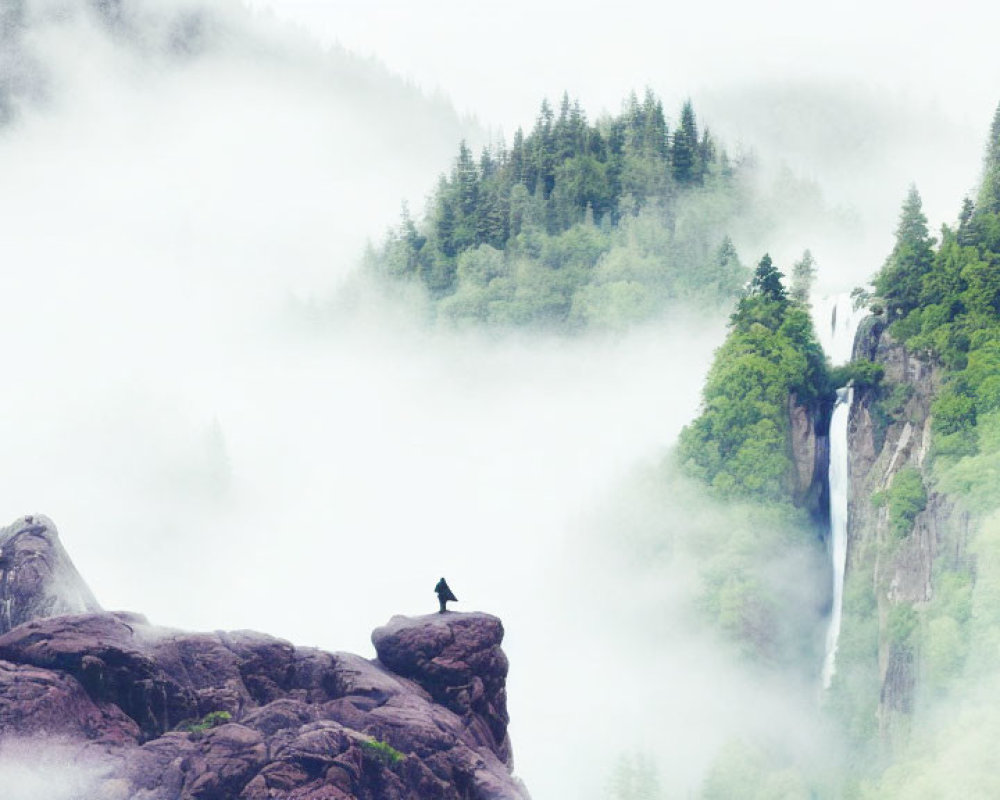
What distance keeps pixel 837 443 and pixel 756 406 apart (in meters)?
7.82

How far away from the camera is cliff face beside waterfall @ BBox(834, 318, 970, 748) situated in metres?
126

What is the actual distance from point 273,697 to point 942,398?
78.0 meters

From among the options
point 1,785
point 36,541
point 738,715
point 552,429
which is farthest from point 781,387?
point 1,785

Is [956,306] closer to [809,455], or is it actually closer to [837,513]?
[809,455]

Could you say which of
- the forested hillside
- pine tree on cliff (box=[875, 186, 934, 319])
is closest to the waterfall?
the forested hillside

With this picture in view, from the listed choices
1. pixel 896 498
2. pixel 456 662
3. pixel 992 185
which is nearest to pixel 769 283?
pixel 992 185

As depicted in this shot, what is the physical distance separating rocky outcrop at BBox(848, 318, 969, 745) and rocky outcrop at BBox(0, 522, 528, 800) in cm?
5877

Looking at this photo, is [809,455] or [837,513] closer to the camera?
[837,513]

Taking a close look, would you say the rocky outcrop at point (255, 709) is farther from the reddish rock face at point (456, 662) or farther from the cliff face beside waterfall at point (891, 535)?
the cliff face beside waterfall at point (891, 535)

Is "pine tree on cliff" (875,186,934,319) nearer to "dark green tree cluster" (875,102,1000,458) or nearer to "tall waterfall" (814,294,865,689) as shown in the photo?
"dark green tree cluster" (875,102,1000,458)

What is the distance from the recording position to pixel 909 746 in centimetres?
11775

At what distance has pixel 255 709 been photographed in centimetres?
6706

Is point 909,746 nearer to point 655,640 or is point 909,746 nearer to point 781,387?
point 655,640

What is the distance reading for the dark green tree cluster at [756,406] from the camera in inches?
5640
